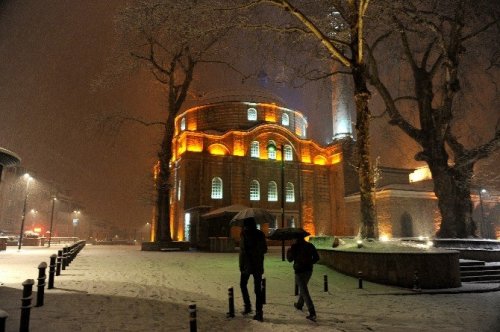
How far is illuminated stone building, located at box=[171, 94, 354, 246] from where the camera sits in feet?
127

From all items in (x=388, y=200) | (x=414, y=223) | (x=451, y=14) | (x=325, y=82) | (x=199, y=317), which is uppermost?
(x=451, y=14)

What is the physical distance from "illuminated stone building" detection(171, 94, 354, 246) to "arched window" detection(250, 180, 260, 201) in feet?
0.36

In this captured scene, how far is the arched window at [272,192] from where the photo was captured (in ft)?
136

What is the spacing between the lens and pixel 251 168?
41.2 meters

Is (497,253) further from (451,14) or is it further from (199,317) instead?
(199,317)

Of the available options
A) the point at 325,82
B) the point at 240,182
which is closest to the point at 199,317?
the point at 325,82

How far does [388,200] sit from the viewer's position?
3716 centimetres

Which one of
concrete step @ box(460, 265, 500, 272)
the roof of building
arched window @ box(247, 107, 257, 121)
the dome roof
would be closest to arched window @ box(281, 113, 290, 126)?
the dome roof

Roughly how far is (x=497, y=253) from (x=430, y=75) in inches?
402

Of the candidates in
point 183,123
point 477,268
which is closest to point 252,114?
point 183,123

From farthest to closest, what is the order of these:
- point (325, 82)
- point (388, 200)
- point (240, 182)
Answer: point (240, 182)
point (388, 200)
point (325, 82)

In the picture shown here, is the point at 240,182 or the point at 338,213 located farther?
the point at 338,213

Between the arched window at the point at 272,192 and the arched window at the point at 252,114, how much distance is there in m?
9.13

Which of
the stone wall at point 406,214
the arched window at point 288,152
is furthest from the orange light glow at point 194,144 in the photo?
the stone wall at point 406,214
